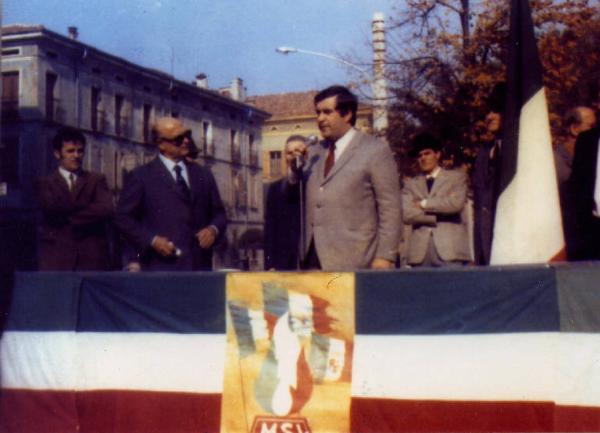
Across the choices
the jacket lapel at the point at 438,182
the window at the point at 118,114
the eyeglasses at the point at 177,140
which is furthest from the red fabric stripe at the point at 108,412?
the window at the point at 118,114

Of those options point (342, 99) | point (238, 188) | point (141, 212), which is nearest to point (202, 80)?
point (238, 188)

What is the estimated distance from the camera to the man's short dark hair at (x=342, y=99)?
17.6 feet

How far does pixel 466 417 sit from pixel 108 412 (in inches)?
68.2

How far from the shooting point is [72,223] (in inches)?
253

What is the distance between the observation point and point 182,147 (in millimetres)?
6059

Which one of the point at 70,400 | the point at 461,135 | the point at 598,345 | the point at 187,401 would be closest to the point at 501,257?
the point at 598,345

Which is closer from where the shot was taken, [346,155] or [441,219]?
[346,155]

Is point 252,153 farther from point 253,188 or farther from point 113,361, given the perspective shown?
point 113,361

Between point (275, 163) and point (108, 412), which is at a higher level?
point (275, 163)

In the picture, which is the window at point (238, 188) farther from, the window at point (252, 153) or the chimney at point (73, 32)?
the chimney at point (73, 32)

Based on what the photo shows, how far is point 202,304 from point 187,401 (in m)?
0.46

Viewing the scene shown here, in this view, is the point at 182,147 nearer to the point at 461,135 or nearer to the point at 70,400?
the point at 70,400

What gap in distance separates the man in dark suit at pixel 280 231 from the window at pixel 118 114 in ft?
143

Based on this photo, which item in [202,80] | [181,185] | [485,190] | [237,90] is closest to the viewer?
[181,185]
